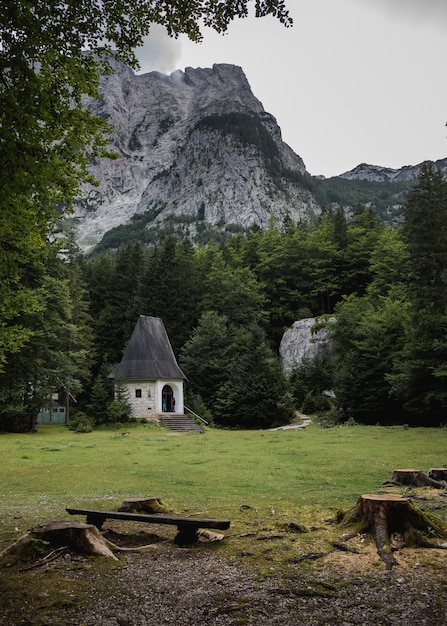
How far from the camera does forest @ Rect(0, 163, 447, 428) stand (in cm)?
2597

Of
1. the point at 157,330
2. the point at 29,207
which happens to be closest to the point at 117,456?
the point at 29,207

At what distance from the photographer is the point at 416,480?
8.79 m

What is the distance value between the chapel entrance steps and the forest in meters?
2.63

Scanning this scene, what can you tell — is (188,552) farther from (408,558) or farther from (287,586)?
(408,558)

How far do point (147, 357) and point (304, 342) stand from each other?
15620 mm

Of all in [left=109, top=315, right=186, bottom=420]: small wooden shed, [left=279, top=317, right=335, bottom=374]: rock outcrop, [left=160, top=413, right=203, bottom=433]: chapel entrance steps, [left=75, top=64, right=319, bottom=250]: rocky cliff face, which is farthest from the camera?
[left=75, top=64, right=319, bottom=250]: rocky cliff face

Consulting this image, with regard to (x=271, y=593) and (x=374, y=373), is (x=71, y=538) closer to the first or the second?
(x=271, y=593)

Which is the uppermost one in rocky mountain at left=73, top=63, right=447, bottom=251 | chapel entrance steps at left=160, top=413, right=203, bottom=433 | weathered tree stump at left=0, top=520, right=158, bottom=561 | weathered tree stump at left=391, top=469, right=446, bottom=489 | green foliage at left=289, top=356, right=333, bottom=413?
rocky mountain at left=73, top=63, right=447, bottom=251

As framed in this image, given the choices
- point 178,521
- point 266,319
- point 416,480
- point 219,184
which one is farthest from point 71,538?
point 219,184

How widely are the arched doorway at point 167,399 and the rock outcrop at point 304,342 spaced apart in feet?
36.2


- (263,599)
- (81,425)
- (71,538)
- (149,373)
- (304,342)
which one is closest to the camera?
(263,599)

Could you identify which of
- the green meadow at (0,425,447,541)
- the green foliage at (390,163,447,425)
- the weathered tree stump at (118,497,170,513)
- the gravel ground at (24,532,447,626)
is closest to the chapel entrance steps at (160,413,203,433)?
the green meadow at (0,425,447,541)

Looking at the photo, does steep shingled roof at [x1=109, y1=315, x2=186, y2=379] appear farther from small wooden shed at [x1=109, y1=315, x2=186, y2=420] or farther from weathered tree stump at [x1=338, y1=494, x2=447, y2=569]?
weathered tree stump at [x1=338, y1=494, x2=447, y2=569]

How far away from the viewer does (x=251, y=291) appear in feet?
160
